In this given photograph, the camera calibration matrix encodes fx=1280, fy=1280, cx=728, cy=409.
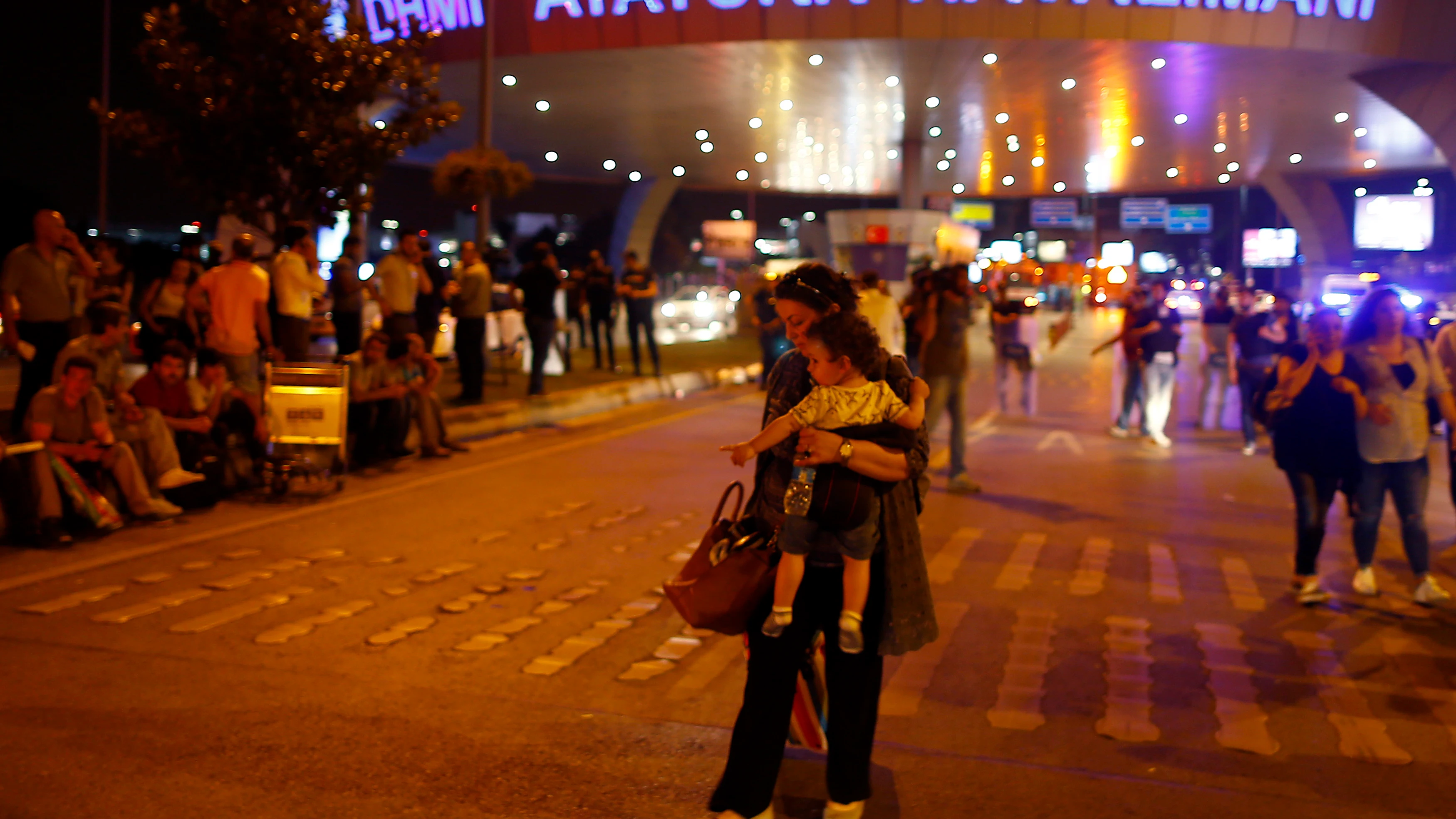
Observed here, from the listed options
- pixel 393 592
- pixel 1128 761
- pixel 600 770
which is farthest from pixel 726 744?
pixel 393 592

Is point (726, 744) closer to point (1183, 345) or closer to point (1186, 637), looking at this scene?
point (1186, 637)

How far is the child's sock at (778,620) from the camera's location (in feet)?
12.2

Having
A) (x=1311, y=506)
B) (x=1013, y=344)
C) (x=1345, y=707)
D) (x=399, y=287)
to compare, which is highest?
(x=399, y=287)

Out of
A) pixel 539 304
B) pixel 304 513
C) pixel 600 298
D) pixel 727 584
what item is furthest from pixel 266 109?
pixel 727 584

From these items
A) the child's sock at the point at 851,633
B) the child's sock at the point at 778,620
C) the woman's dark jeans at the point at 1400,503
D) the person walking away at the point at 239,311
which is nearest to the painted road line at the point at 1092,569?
the woman's dark jeans at the point at 1400,503

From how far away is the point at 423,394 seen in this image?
1176cm

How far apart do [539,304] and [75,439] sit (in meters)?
8.04

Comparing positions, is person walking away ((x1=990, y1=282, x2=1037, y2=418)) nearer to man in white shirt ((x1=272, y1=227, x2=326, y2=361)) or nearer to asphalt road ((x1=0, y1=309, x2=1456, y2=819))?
asphalt road ((x1=0, y1=309, x2=1456, y2=819))

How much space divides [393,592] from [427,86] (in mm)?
8294

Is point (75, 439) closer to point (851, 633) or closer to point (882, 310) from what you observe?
point (851, 633)

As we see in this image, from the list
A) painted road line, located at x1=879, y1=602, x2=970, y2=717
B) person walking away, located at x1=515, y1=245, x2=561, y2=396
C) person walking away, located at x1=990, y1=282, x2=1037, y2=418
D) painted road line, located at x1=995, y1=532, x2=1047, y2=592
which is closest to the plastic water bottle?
painted road line, located at x1=879, y1=602, x2=970, y2=717

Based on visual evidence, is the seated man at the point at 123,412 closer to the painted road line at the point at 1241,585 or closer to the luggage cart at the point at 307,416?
the luggage cart at the point at 307,416

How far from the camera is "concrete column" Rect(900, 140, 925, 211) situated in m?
36.9

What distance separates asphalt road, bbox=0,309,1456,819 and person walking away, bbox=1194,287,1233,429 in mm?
6644
